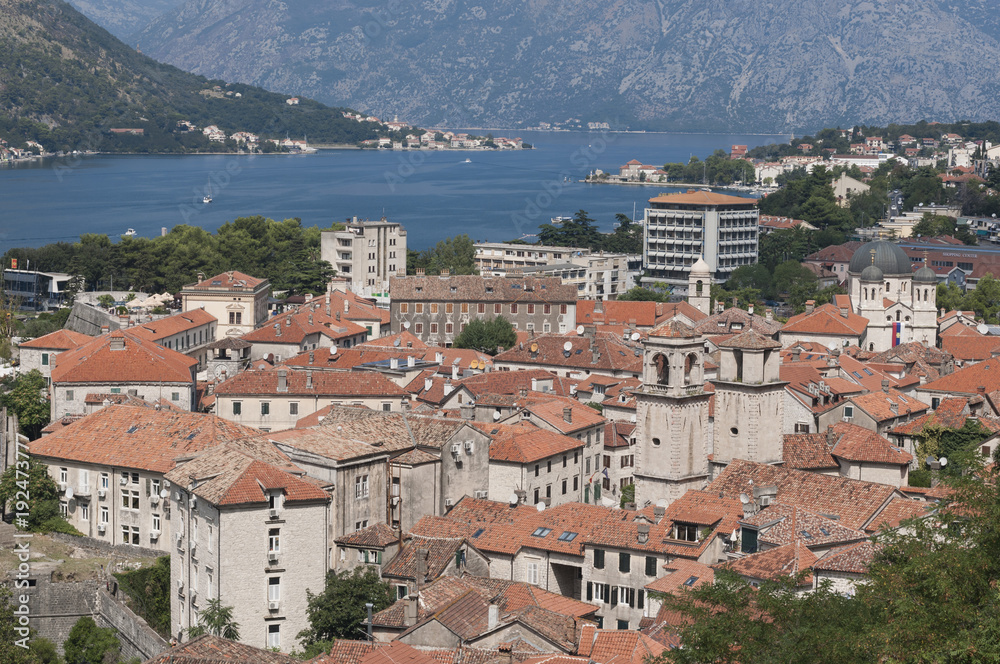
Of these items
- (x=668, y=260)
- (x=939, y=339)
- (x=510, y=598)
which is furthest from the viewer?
(x=668, y=260)

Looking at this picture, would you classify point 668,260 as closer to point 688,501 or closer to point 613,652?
point 688,501

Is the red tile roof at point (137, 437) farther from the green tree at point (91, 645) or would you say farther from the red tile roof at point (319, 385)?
the red tile roof at point (319, 385)

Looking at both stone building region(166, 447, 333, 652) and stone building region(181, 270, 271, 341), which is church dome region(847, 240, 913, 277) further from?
stone building region(166, 447, 333, 652)

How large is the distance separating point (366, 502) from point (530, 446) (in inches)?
254

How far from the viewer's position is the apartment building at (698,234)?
438ft

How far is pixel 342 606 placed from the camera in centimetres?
3506

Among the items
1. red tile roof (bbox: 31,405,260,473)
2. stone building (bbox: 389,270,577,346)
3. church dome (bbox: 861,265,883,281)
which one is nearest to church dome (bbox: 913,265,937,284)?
church dome (bbox: 861,265,883,281)

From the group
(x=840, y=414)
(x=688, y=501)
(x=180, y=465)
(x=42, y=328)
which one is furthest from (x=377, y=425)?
(x=42, y=328)

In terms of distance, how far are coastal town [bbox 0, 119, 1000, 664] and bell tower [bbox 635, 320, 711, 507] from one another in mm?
67

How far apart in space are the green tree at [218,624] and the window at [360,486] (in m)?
5.78

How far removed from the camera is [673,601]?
25016 mm

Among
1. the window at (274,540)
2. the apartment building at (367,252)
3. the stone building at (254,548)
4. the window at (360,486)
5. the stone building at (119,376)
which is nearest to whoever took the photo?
the stone building at (254,548)

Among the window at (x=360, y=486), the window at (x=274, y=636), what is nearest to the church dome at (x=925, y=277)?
the window at (x=360, y=486)

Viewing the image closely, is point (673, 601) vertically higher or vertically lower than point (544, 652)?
higher
